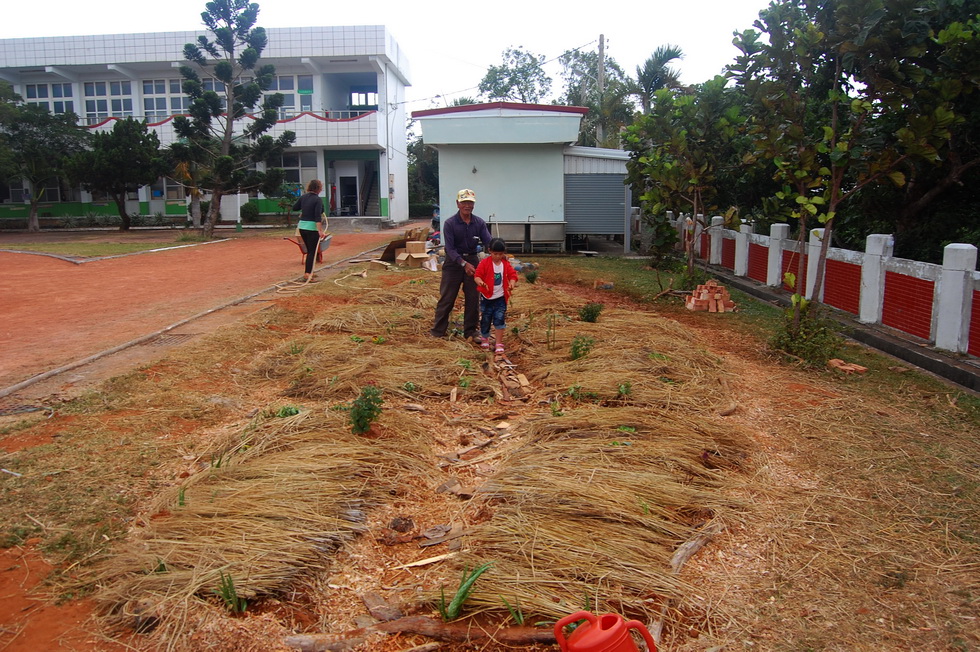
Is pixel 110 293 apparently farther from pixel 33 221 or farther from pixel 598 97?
pixel 33 221

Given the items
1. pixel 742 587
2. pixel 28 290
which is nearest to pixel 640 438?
pixel 742 587

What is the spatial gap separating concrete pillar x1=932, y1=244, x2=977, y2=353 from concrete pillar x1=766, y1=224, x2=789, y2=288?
4.91m

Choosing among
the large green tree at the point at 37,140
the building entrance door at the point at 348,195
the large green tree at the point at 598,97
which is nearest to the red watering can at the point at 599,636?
the large green tree at the point at 598,97

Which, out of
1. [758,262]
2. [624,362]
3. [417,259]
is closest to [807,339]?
[624,362]

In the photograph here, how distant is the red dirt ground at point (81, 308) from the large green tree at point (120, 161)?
8.67 meters

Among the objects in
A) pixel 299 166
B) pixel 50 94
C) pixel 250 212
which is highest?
pixel 50 94

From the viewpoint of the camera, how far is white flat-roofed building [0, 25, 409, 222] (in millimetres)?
32406

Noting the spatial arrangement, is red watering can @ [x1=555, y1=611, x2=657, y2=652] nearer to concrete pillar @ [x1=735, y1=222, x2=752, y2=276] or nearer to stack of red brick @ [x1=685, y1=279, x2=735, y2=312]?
stack of red brick @ [x1=685, y1=279, x2=735, y2=312]

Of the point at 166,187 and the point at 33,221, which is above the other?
the point at 166,187

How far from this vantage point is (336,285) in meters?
11.6

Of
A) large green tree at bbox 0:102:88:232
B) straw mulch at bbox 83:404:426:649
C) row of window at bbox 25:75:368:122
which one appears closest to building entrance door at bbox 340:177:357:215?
row of window at bbox 25:75:368:122

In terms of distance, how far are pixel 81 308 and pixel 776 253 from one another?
10.7 m

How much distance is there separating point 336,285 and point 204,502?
26.6ft

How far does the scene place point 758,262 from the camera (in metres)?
13.7
